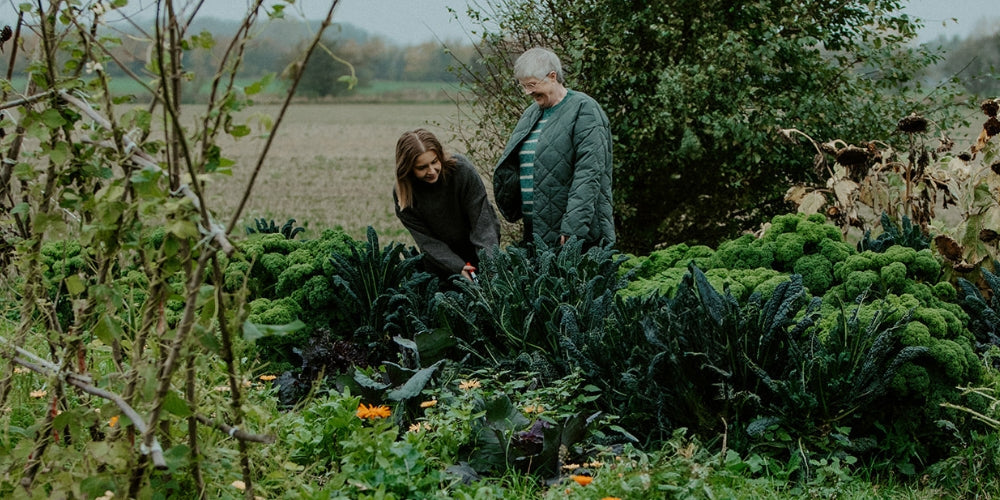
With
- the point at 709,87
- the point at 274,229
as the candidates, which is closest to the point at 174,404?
the point at 274,229

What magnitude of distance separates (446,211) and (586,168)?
0.78 m

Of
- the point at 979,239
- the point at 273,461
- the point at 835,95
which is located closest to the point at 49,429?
the point at 273,461

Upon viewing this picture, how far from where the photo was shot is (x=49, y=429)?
2.96 meters

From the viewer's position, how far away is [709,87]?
6801mm

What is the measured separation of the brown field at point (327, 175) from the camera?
525 inches

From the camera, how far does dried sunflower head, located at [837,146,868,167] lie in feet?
18.6

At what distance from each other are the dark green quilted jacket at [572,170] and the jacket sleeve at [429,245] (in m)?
0.46

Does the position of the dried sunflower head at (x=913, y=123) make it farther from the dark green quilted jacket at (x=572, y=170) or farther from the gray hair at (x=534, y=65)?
the gray hair at (x=534, y=65)

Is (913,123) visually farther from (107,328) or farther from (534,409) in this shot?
(107,328)

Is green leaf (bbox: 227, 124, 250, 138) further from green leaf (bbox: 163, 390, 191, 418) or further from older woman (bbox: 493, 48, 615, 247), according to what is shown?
older woman (bbox: 493, 48, 615, 247)

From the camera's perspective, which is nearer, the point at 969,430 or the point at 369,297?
the point at 969,430

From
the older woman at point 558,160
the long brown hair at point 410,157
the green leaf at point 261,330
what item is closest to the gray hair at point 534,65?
the older woman at point 558,160

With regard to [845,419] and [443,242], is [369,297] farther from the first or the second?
[845,419]

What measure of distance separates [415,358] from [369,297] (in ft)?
2.43
